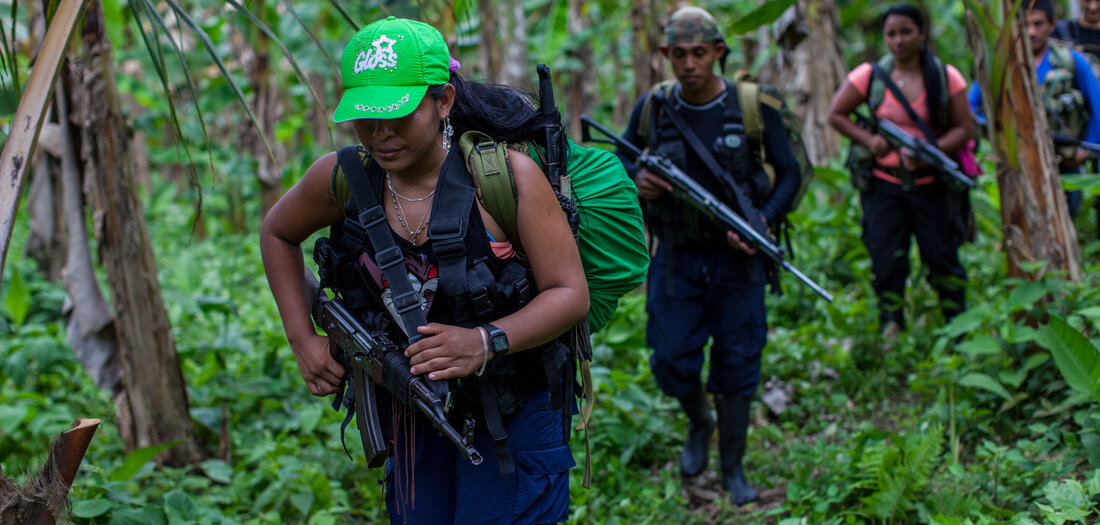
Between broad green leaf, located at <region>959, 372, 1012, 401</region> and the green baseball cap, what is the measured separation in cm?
288

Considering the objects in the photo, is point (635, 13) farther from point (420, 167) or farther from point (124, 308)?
point (420, 167)

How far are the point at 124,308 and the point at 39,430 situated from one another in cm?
106

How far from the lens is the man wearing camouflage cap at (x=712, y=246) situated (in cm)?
373

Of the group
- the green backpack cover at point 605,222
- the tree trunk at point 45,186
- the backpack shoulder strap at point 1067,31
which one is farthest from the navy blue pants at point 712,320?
the backpack shoulder strap at point 1067,31

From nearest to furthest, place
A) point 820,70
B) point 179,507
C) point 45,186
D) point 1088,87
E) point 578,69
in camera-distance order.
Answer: point 179,507 < point 45,186 < point 1088,87 < point 820,70 < point 578,69

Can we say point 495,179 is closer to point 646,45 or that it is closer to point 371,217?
point 371,217

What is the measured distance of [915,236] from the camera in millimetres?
5059

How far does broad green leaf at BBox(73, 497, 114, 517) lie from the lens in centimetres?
275

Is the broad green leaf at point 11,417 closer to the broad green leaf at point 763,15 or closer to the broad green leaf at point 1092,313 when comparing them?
the broad green leaf at point 763,15

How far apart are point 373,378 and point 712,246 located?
203 cm

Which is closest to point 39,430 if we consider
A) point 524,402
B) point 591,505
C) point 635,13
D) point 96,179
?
point 96,179

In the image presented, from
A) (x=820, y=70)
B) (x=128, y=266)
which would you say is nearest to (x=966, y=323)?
(x=128, y=266)

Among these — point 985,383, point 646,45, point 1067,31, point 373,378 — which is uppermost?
point 646,45

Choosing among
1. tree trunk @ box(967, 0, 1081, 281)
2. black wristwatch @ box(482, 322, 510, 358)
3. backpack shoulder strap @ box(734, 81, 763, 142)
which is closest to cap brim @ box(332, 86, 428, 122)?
black wristwatch @ box(482, 322, 510, 358)
